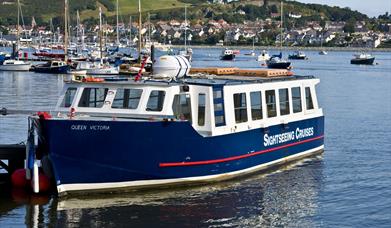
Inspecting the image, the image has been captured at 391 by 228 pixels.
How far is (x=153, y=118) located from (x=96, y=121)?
5.96ft

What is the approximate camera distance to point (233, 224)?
22969 mm

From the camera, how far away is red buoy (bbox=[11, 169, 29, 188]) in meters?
26.3

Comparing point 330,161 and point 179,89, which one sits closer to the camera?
point 179,89

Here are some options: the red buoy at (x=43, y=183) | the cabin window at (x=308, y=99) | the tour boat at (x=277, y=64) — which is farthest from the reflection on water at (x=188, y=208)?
the tour boat at (x=277, y=64)

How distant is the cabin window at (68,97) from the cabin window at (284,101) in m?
8.33

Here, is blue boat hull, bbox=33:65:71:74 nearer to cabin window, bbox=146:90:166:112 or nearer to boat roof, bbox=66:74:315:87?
boat roof, bbox=66:74:315:87

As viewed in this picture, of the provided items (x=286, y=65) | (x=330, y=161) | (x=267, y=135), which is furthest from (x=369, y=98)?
(x=286, y=65)

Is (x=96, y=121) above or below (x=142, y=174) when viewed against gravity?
above

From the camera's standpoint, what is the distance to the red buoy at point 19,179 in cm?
2627

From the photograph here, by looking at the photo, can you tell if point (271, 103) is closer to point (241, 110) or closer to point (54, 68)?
point (241, 110)

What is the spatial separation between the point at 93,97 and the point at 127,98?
1.15 metres

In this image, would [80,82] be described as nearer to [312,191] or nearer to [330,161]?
[312,191]

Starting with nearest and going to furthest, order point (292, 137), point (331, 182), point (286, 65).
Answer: point (331, 182)
point (292, 137)
point (286, 65)

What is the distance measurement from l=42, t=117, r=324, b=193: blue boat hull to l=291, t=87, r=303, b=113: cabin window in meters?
6.40
